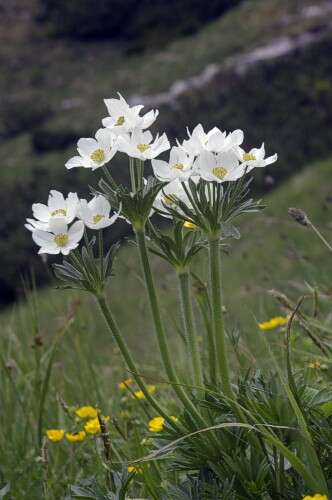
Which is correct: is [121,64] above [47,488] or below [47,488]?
above

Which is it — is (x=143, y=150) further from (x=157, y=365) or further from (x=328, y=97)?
(x=328, y=97)

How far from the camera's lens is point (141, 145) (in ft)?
5.54

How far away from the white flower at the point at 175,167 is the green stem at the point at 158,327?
0.41ft

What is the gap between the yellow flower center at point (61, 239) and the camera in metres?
1.62

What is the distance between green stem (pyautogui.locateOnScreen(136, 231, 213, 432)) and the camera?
5.49 ft

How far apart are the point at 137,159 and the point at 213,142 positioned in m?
0.16

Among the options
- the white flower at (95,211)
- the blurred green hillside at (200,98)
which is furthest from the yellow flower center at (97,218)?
the blurred green hillside at (200,98)

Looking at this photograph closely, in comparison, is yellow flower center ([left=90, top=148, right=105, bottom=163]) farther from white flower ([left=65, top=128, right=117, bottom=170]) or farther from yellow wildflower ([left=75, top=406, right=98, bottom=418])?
yellow wildflower ([left=75, top=406, right=98, bottom=418])

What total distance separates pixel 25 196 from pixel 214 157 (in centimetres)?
1292

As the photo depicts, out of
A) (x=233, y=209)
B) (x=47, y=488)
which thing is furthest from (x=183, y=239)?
(x=47, y=488)

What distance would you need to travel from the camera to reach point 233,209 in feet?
5.49

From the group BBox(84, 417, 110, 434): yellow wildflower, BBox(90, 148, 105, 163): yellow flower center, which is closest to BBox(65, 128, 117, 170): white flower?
BBox(90, 148, 105, 163): yellow flower center

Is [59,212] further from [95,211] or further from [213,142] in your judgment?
[213,142]

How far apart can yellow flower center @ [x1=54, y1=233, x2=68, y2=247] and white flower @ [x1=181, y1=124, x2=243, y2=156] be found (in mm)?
310
